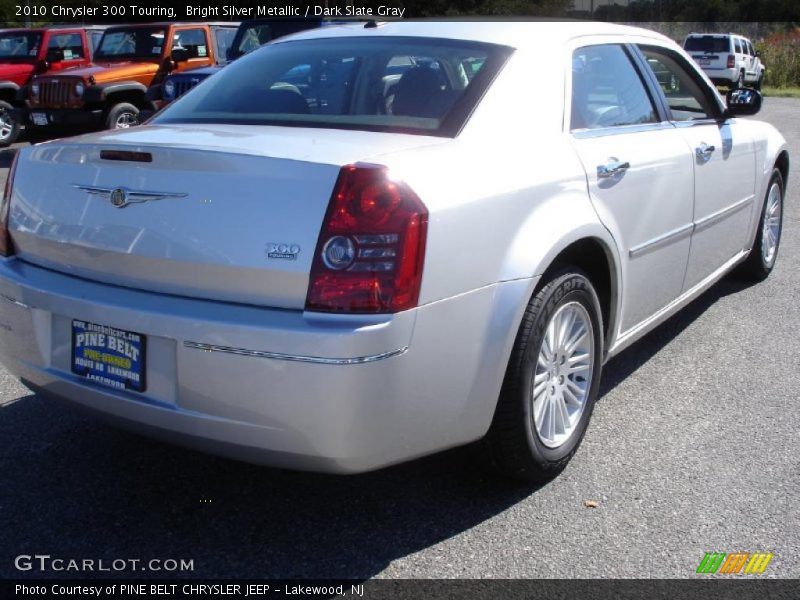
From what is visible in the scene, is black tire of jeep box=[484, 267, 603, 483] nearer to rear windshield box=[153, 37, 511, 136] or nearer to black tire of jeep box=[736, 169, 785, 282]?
rear windshield box=[153, 37, 511, 136]

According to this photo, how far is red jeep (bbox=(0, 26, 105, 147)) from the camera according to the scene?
558 inches

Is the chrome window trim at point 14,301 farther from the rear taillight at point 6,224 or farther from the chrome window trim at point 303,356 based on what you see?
→ the chrome window trim at point 303,356

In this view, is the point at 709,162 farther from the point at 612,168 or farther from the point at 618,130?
the point at 612,168

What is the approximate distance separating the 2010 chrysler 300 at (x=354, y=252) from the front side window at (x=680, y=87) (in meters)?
0.71

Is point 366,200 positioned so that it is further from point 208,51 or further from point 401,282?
point 208,51

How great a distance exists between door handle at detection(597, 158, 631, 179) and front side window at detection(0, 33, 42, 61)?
13.4 m

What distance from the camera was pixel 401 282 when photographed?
2.60 metres

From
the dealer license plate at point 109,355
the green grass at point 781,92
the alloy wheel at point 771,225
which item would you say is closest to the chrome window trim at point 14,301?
the dealer license plate at point 109,355

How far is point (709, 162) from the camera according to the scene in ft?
15.0

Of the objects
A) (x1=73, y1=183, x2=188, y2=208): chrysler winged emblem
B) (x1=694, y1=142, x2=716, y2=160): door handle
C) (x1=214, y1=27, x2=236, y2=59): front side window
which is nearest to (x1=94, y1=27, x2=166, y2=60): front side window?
(x1=214, y1=27, x2=236, y2=59): front side window

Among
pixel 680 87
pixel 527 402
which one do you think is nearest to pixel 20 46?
pixel 680 87

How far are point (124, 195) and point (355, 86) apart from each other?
1.15 m

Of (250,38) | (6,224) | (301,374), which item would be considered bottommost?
(301,374)

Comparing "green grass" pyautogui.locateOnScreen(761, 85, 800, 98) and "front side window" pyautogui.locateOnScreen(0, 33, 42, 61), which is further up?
"front side window" pyautogui.locateOnScreen(0, 33, 42, 61)
